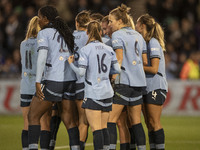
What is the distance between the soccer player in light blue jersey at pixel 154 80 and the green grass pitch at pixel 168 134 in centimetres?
187

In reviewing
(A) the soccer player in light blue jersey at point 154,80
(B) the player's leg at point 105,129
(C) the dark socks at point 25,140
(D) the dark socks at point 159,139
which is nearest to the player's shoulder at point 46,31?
(B) the player's leg at point 105,129

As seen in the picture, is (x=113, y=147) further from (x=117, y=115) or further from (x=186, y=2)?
(x=186, y=2)

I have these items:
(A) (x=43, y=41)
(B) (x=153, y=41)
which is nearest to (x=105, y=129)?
(A) (x=43, y=41)

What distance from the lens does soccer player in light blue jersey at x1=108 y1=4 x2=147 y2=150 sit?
708 cm

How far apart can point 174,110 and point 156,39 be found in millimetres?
7609

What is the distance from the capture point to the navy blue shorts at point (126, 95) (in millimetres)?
7086

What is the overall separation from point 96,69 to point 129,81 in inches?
24.4

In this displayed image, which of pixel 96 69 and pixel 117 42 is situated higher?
pixel 117 42

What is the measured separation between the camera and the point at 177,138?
10828 millimetres

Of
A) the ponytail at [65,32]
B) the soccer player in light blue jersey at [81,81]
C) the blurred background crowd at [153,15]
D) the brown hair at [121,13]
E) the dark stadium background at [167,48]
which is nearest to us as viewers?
the ponytail at [65,32]

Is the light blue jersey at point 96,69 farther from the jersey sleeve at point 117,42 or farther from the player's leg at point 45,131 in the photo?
the player's leg at point 45,131

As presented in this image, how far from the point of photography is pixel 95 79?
265 inches

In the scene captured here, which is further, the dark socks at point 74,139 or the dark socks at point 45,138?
the dark socks at point 45,138

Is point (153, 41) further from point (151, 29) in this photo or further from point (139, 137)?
point (139, 137)
